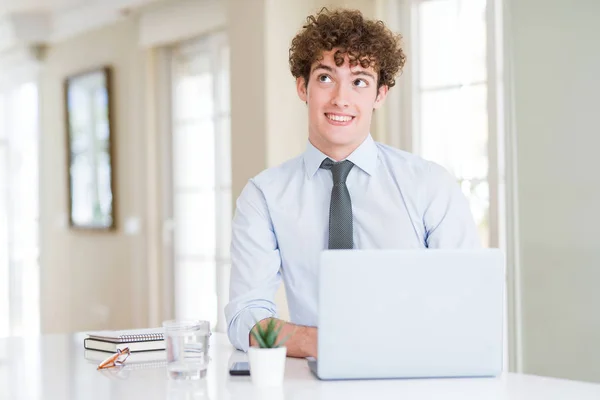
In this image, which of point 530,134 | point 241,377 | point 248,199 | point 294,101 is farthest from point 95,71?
point 241,377

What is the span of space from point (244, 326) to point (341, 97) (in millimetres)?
667

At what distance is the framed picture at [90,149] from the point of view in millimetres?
6457

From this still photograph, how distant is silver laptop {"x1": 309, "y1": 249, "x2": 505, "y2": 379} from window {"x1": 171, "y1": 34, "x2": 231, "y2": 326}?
3.69 meters

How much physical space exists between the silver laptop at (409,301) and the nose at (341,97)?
780 mm

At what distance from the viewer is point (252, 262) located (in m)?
2.21

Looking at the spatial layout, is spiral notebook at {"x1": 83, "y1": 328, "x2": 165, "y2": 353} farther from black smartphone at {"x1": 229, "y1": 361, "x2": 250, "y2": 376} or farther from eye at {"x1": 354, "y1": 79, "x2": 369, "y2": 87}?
eye at {"x1": 354, "y1": 79, "x2": 369, "y2": 87}

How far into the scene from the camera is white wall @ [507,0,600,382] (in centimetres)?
330

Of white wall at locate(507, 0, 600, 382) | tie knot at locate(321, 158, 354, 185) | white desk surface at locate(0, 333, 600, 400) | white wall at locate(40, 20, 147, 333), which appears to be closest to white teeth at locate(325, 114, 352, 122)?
tie knot at locate(321, 158, 354, 185)

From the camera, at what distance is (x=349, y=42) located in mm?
2309

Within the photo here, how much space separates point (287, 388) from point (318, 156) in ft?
2.88

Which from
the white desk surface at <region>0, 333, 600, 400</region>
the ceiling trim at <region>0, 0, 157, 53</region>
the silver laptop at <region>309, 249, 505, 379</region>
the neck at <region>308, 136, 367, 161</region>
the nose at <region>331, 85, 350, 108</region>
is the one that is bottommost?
the white desk surface at <region>0, 333, 600, 400</region>

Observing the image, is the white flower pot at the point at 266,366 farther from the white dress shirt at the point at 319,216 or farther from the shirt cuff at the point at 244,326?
the white dress shirt at the point at 319,216

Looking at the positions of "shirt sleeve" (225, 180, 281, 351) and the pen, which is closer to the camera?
the pen

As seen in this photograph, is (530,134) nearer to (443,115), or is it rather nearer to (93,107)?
(443,115)
